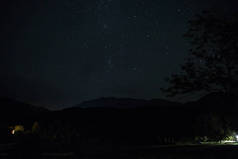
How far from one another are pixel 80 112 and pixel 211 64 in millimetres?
50568

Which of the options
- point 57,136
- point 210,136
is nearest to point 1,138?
point 57,136

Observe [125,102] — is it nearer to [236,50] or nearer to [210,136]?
[210,136]

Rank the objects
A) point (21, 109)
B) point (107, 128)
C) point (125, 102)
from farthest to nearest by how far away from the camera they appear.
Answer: point (125, 102), point (21, 109), point (107, 128)

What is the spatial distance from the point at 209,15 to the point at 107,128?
100ft

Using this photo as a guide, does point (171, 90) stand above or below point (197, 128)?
above

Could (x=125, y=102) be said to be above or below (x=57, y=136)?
above

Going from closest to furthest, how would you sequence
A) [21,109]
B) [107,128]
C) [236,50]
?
[236,50], [107,128], [21,109]

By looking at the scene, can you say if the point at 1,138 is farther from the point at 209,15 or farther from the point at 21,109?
the point at 21,109

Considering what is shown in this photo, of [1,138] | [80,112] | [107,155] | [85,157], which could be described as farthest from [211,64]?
[80,112]

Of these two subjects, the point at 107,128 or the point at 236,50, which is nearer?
the point at 236,50

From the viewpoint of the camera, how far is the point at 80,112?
2361 inches

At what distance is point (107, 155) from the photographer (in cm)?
1186

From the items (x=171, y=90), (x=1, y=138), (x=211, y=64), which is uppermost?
(x=211, y=64)

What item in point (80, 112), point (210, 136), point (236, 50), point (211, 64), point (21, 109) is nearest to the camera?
point (236, 50)
